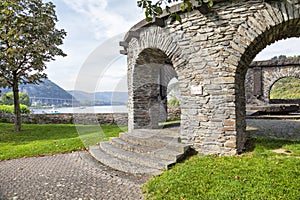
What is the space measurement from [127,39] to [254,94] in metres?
12.2

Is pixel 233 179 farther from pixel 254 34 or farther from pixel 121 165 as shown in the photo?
pixel 254 34

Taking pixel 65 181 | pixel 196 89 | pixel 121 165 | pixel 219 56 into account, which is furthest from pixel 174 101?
pixel 65 181

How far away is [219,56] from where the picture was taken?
189 inches

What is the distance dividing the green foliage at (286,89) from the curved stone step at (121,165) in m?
23.1

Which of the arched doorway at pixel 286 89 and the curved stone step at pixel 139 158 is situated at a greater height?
the arched doorway at pixel 286 89

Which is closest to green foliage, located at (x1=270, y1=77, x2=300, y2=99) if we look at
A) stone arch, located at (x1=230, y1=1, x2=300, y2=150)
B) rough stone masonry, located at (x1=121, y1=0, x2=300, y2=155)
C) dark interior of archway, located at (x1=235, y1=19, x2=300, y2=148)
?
rough stone masonry, located at (x1=121, y1=0, x2=300, y2=155)

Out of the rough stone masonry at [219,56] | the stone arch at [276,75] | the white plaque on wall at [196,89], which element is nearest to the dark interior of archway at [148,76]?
the rough stone masonry at [219,56]

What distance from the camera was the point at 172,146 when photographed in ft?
16.7

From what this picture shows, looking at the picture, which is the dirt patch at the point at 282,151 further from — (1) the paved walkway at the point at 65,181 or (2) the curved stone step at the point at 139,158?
(1) the paved walkway at the point at 65,181

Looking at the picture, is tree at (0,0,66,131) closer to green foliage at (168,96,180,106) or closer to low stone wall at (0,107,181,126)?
low stone wall at (0,107,181,126)

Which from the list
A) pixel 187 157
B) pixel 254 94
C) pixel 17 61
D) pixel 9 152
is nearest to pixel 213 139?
pixel 187 157

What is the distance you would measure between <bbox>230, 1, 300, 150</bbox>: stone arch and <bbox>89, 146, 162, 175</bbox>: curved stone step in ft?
7.03

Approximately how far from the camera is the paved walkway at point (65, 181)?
3.54 metres

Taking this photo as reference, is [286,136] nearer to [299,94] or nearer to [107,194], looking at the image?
[107,194]
